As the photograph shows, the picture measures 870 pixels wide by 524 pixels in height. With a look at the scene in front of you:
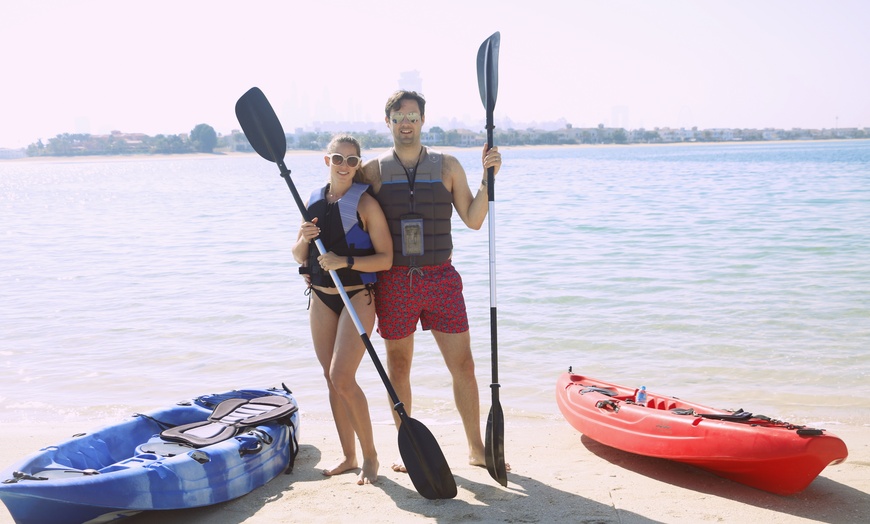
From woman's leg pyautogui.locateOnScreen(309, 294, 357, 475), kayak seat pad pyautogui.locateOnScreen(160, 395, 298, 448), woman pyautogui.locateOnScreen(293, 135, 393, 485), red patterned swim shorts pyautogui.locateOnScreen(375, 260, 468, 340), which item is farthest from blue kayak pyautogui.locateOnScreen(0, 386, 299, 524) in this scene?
red patterned swim shorts pyautogui.locateOnScreen(375, 260, 468, 340)

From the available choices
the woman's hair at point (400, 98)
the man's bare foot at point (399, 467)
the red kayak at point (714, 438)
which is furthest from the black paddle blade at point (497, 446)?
the woman's hair at point (400, 98)

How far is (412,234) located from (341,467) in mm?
1247

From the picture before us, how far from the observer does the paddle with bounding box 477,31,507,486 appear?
146 inches

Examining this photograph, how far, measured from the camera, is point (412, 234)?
3.76 meters

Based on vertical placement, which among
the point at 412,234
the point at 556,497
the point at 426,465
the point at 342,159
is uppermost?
the point at 342,159

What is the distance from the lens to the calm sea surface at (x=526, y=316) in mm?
6094

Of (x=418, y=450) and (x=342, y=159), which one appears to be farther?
(x=342, y=159)

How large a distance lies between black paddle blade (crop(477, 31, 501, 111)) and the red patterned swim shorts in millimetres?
889

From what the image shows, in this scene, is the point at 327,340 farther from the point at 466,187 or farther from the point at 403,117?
the point at 403,117

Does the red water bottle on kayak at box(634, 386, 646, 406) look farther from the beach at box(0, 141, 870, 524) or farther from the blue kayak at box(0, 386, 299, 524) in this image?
the blue kayak at box(0, 386, 299, 524)

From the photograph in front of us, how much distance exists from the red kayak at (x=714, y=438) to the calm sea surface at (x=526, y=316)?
1.14 meters

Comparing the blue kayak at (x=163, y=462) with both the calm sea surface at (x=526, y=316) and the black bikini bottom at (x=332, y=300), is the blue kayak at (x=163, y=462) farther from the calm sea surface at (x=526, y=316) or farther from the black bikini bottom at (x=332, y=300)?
the calm sea surface at (x=526, y=316)

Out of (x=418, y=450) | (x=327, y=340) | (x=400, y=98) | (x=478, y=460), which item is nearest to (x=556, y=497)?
(x=478, y=460)

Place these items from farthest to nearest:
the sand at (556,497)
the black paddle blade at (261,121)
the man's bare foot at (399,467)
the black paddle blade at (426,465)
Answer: the black paddle blade at (261,121)
the man's bare foot at (399,467)
the black paddle blade at (426,465)
the sand at (556,497)
